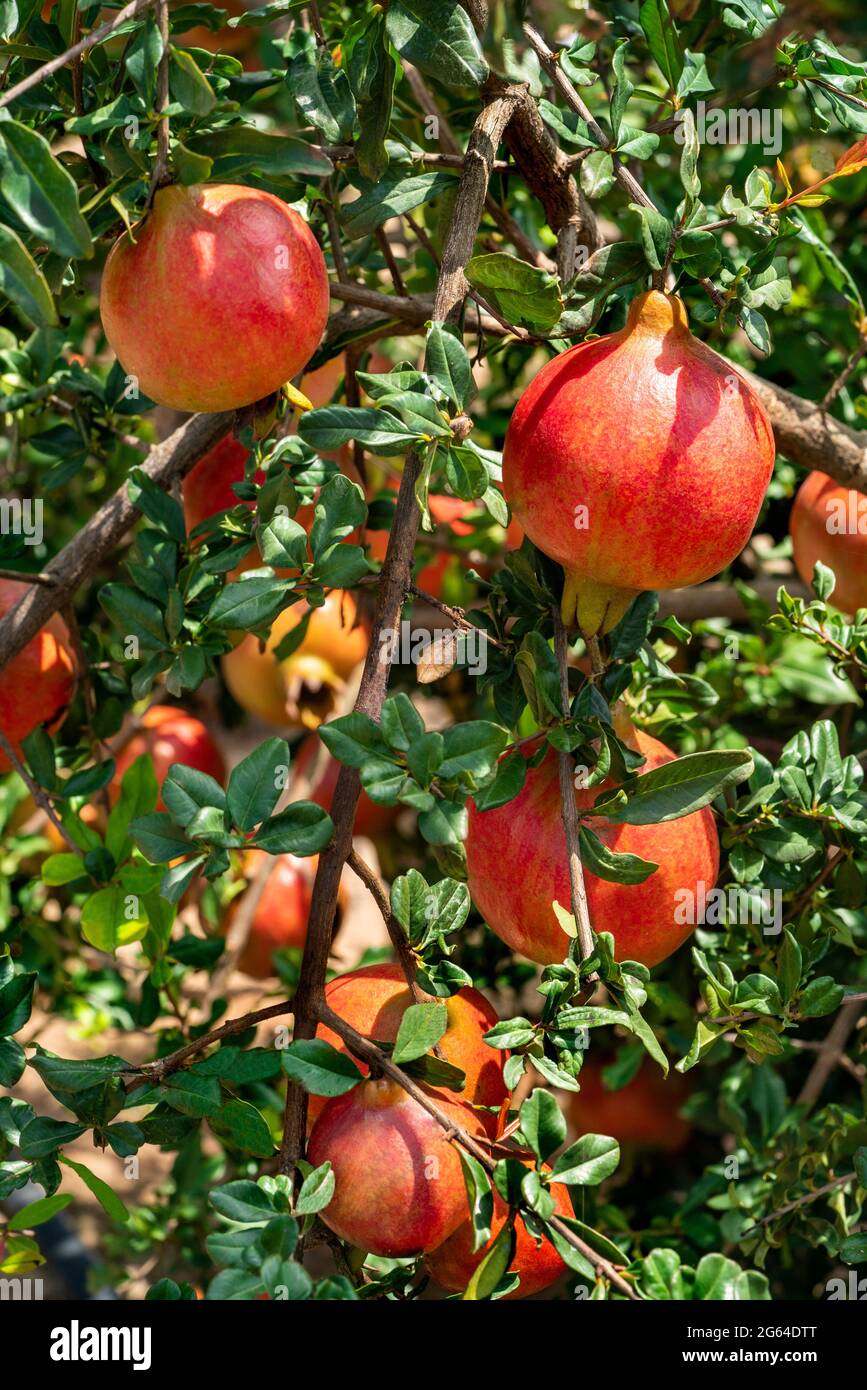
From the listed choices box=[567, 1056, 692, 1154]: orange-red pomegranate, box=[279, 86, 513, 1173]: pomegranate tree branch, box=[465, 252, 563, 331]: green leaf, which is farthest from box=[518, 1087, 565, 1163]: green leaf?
box=[567, 1056, 692, 1154]: orange-red pomegranate

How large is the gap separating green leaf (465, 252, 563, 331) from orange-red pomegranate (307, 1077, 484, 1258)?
459mm

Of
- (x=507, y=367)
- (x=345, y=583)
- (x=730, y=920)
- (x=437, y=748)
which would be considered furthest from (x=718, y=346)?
(x=437, y=748)

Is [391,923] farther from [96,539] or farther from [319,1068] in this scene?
[96,539]

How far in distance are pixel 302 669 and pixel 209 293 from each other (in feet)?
2.93

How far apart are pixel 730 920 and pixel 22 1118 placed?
532 mm

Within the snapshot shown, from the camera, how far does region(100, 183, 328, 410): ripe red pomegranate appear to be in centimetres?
76

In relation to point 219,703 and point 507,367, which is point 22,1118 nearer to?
point 507,367

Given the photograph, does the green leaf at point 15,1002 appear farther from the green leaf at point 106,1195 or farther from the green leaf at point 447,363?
the green leaf at point 447,363

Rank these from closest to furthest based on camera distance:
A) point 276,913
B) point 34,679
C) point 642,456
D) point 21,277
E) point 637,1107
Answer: point 21,277 → point 642,456 → point 34,679 → point 637,1107 → point 276,913

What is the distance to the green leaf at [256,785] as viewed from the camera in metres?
0.72

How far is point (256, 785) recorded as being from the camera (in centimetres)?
72

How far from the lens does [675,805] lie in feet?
2.55

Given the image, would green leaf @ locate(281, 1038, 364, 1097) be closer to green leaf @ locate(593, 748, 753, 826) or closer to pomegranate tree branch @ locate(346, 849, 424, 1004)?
pomegranate tree branch @ locate(346, 849, 424, 1004)

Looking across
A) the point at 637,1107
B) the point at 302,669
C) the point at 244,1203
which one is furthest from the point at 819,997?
the point at 302,669
